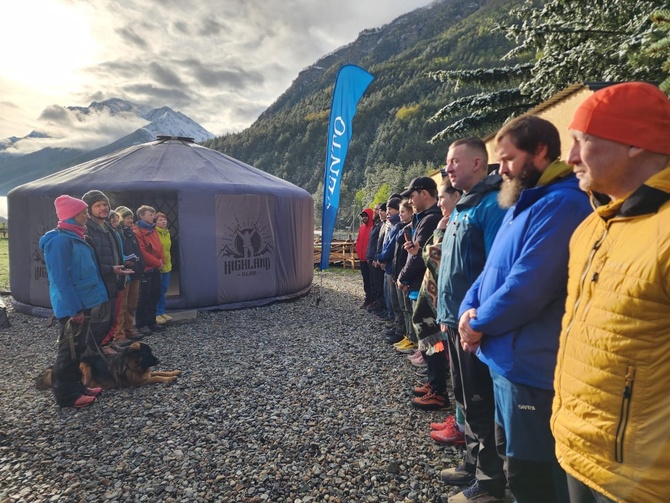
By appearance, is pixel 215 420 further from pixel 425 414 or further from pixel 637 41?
pixel 637 41

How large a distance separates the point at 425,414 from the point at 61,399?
338 cm

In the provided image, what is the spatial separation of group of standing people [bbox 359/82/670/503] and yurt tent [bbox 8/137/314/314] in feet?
18.5

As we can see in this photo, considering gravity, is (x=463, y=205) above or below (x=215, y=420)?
above

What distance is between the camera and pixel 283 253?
824cm

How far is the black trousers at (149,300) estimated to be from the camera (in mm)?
5988

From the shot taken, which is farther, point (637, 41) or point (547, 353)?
point (637, 41)

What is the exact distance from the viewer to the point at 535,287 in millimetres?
1516

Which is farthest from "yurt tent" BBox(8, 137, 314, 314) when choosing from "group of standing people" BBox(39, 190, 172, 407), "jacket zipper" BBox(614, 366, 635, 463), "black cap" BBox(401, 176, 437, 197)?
"jacket zipper" BBox(614, 366, 635, 463)

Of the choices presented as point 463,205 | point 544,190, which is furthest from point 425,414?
point 544,190

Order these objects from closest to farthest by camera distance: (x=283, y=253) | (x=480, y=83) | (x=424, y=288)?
(x=424, y=288) → (x=283, y=253) → (x=480, y=83)

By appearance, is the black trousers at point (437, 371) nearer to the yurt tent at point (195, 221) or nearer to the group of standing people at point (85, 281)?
the group of standing people at point (85, 281)

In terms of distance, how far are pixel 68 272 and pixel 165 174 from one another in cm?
432

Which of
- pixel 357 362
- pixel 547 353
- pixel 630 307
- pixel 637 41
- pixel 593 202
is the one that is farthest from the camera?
pixel 637 41

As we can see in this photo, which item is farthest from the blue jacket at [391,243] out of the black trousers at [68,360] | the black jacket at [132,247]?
the black trousers at [68,360]
